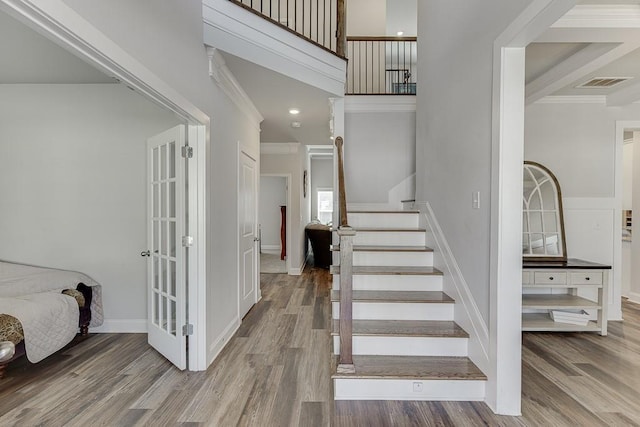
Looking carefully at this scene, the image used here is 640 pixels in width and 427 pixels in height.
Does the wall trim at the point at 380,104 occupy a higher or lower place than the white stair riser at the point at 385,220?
higher

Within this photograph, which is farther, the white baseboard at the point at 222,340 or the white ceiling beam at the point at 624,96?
the white ceiling beam at the point at 624,96

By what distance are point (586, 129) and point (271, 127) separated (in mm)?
4044

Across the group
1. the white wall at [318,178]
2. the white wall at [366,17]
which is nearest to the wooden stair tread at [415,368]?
the white wall at [366,17]

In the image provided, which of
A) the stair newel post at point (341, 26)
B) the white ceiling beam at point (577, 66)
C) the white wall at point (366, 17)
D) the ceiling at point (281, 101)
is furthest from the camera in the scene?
the white wall at point (366, 17)

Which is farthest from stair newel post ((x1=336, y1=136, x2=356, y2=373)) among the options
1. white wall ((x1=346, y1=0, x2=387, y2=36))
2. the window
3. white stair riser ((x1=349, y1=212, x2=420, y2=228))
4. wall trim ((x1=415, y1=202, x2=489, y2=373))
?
the window

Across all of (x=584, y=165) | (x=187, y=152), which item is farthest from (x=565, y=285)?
(x=187, y=152)

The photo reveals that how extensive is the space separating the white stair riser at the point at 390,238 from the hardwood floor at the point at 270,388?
41.6 inches

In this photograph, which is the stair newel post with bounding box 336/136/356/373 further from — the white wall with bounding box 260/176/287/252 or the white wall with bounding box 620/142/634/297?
the white wall with bounding box 260/176/287/252

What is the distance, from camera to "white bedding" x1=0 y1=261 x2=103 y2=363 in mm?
2452

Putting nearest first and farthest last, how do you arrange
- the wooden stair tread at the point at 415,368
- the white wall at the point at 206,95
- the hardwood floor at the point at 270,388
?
the white wall at the point at 206,95 < the hardwood floor at the point at 270,388 < the wooden stair tread at the point at 415,368

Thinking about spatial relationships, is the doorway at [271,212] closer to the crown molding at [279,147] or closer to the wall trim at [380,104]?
the crown molding at [279,147]

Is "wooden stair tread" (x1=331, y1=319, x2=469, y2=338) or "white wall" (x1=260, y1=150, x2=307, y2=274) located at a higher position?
"white wall" (x1=260, y1=150, x2=307, y2=274)

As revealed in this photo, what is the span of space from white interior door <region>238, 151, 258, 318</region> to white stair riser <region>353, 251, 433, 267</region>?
4.73 ft

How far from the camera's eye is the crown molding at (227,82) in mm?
2607
